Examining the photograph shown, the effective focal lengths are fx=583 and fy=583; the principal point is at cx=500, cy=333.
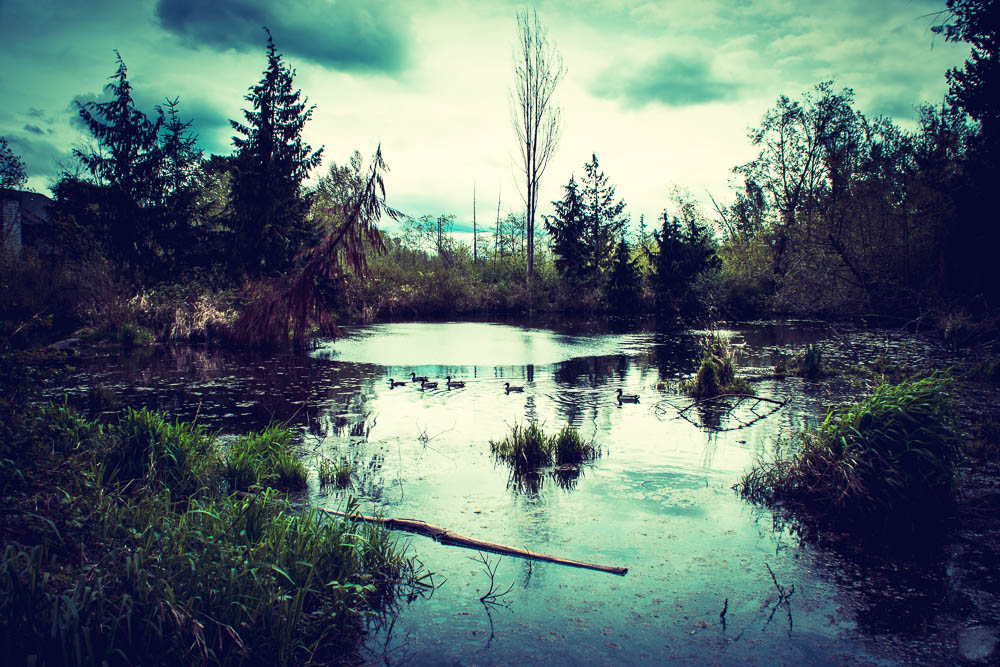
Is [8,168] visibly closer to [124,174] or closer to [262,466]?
[124,174]

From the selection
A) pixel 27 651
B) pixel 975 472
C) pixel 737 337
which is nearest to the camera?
pixel 27 651

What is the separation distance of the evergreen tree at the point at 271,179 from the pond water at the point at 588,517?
11953 millimetres

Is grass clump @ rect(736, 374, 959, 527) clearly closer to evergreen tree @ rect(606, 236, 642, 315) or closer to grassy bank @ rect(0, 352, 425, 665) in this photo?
grassy bank @ rect(0, 352, 425, 665)

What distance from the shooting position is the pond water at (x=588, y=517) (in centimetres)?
385

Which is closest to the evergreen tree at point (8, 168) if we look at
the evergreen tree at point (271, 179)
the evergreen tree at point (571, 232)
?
the evergreen tree at point (271, 179)

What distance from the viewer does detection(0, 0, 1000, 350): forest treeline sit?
15.0m

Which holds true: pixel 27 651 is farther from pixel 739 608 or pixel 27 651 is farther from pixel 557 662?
pixel 739 608

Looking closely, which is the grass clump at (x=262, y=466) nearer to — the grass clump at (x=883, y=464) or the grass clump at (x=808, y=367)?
the grass clump at (x=883, y=464)

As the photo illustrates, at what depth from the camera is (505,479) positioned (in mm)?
7012

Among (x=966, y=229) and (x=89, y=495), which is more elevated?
(x=966, y=229)

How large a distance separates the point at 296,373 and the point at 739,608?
43.1 ft

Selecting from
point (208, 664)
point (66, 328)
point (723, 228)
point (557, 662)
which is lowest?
point (557, 662)

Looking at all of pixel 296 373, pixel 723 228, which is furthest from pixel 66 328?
pixel 723 228

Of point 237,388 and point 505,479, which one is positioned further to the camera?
point 237,388
